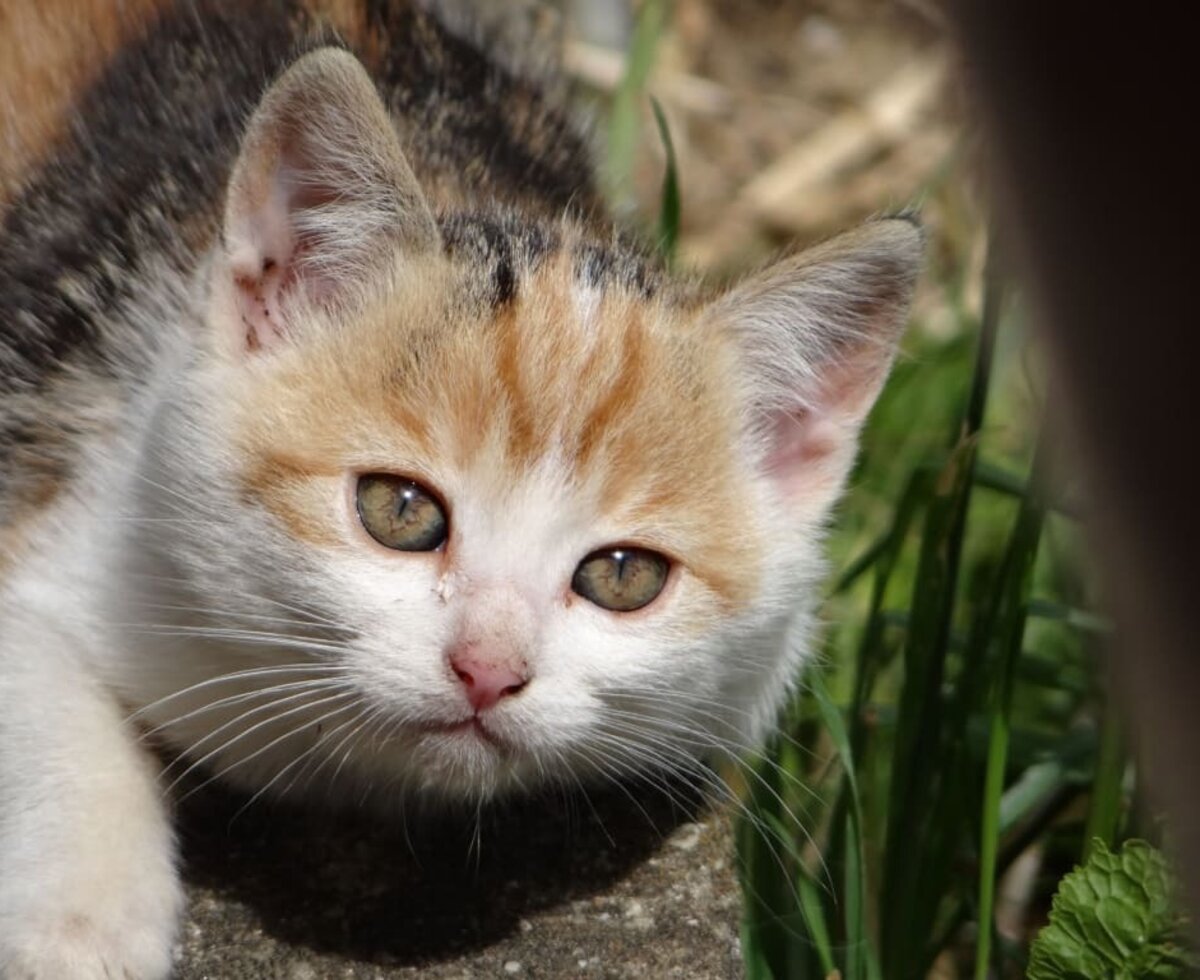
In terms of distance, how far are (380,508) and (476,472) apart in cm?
12

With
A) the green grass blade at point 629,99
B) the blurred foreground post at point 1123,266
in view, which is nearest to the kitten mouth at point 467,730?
the blurred foreground post at point 1123,266

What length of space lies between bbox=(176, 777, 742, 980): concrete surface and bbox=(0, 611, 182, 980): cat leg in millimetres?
105

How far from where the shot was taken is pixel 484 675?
5.81ft

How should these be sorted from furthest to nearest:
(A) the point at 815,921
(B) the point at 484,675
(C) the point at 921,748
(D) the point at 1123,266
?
1. (C) the point at 921,748
2. (A) the point at 815,921
3. (B) the point at 484,675
4. (D) the point at 1123,266

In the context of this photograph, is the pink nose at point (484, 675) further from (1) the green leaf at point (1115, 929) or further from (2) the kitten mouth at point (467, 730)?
(1) the green leaf at point (1115, 929)

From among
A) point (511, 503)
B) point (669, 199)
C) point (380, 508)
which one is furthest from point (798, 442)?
point (669, 199)

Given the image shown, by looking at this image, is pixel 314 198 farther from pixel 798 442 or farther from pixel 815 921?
pixel 815 921

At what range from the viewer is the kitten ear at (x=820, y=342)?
6.84 ft

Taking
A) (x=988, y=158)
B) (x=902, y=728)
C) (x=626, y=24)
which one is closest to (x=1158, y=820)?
(x=902, y=728)

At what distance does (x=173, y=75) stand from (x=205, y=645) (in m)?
1.17

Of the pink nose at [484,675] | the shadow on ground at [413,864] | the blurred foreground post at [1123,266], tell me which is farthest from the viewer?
the shadow on ground at [413,864]

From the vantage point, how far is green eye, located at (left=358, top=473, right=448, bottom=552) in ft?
6.24

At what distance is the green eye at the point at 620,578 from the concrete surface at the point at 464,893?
42cm

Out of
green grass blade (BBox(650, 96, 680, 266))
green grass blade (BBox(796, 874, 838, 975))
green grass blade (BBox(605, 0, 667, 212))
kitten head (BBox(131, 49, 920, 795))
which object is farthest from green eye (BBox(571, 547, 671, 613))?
green grass blade (BBox(605, 0, 667, 212))
